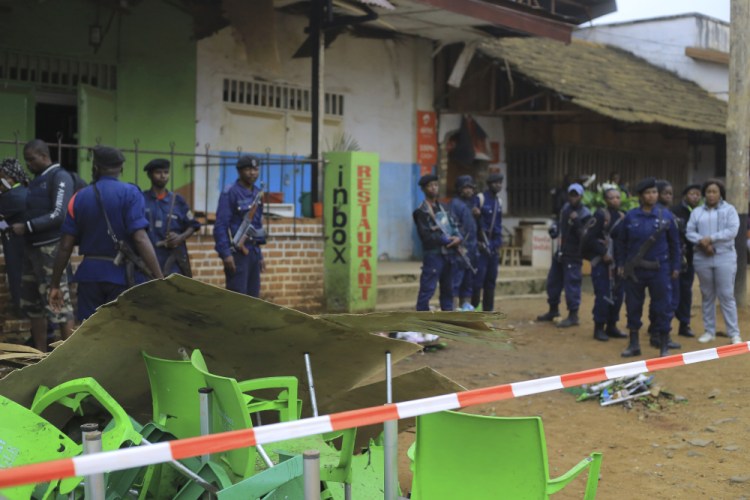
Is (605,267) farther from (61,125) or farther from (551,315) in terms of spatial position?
(61,125)

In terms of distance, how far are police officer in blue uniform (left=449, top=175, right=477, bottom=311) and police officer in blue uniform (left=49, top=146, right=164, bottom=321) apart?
14.3 feet

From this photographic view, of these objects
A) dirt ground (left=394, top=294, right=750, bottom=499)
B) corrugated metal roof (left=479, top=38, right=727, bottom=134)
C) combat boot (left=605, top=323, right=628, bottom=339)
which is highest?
corrugated metal roof (left=479, top=38, right=727, bottom=134)

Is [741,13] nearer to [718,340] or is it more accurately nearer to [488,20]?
[488,20]

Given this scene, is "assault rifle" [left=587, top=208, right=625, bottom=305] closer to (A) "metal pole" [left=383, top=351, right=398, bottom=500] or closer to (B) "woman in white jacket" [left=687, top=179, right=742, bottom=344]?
(B) "woman in white jacket" [left=687, top=179, right=742, bottom=344]

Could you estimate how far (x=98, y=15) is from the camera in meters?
10.5

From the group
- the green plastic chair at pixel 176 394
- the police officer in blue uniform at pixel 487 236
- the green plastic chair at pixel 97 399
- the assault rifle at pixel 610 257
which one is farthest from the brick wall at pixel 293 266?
the green plastic chair at pixel 97 399

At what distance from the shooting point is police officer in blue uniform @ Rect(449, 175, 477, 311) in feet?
32.0

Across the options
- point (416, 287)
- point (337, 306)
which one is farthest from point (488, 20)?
point (337, 306)

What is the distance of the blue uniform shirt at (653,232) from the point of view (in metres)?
8.26

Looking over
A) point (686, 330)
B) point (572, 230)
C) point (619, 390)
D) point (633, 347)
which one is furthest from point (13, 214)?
point (686, 330)

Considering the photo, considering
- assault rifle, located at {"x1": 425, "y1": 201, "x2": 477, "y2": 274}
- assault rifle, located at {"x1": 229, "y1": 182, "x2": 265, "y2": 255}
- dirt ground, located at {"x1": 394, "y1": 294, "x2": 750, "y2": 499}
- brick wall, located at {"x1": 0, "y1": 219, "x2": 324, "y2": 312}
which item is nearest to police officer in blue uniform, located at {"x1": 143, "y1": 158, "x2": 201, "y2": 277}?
assault rifle, located at {"x1": 229, "y1": 182, "x2": 265, "y2": 255}

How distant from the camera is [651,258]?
827 centimetres

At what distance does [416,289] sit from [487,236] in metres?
1.34

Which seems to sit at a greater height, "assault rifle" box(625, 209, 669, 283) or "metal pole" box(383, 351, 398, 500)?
"assault rifle" box(625, 209, 669, 283)
